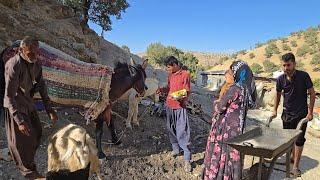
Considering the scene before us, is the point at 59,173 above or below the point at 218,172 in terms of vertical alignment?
above

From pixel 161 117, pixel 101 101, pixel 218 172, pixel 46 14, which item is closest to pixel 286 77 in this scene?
pixel 218 172

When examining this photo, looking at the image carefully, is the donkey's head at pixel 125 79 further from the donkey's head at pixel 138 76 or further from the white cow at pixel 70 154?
the white cow at pixel 70 154

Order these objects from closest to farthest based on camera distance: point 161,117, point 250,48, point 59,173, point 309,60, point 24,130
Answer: point 59,173 → point 24,130 → point 161,117 → point 309,60 → point 250,48

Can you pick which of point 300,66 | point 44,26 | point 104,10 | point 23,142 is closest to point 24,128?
point 23,142

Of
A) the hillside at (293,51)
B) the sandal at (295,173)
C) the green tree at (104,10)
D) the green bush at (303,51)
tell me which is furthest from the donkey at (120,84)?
the green bush at (303,51)

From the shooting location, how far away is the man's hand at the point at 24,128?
4324 millimetres

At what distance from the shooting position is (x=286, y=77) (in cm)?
636

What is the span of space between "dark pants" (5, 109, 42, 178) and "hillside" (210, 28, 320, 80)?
36.4m

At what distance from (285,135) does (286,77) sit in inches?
51.3

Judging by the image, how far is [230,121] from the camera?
5258 millimetres

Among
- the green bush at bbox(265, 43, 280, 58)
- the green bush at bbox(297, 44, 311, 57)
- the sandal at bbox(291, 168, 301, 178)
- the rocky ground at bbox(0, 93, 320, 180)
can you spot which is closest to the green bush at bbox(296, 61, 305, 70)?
the green bush at bbox(297, 44, 311, 57)

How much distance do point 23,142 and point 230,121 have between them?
252 centimetres

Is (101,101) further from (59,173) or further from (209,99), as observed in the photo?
(209,99)

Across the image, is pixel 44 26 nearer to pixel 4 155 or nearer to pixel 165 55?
pixel 4 155
